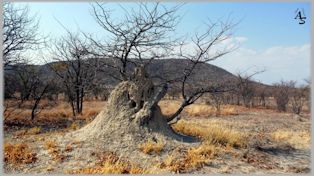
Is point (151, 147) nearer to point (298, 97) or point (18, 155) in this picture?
point (18, 155)

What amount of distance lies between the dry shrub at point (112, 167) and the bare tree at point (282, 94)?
21207mm

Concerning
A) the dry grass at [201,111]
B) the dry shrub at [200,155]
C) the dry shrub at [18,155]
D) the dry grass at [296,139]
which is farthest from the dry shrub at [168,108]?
the dry shrub at [18,155]

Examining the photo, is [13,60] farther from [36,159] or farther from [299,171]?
[299,171]

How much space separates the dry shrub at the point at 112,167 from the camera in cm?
577

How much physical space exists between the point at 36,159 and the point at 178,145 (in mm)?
2366

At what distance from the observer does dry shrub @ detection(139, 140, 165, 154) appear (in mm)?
6703

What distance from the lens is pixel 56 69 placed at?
54.4ft

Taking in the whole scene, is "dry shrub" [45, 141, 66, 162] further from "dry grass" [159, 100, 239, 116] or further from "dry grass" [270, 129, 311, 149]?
"dry grass" [159, 100, 239, 116]

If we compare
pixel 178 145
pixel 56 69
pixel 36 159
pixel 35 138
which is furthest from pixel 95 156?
pixel 56 69

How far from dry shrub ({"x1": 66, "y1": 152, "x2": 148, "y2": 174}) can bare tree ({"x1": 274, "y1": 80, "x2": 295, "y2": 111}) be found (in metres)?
21.2

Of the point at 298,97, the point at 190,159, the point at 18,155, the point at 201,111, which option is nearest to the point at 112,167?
the point at 190,159

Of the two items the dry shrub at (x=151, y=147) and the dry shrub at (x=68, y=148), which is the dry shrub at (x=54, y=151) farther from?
the dry shrub at (x=151, y=147)

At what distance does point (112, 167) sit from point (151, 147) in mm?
1074

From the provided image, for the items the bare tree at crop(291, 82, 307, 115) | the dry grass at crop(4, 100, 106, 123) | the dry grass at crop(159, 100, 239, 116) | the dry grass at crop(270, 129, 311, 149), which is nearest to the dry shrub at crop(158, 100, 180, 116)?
the dry grass at crop(159, 100, 239, 116)
